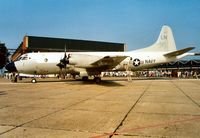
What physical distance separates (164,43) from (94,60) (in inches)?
462

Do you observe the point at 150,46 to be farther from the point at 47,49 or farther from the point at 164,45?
the point at 47,49

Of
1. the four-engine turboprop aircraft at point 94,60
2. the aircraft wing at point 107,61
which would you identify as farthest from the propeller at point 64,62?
the aircraft wing at point 107,61

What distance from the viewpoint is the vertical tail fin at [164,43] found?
2656 cm

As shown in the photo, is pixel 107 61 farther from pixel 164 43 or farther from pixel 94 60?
pixel 164 43

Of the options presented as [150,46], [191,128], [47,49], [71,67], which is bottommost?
[191,128]

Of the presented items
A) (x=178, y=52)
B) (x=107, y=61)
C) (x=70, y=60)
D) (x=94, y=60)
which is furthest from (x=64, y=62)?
(x=178, y=52)

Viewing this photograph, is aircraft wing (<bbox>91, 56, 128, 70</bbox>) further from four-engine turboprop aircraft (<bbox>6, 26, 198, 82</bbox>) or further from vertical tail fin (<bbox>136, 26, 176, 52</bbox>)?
vertical tail fin (<bbox>136, 26, 176, 52</bbox>)

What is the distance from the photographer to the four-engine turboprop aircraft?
19.6 meters

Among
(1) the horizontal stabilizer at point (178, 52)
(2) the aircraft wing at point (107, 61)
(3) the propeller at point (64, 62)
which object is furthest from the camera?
(1) the horizontal stabilizer at point (178, 52)

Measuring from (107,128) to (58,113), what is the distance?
91.1 inches

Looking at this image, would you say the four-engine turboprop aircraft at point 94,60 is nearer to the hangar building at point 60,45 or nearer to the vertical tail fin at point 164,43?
the vertical tail fin at point 164,43

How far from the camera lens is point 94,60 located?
19.7 meters

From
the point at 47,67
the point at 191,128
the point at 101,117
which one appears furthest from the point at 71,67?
the point at 191,128

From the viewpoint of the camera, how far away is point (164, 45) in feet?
87.4
